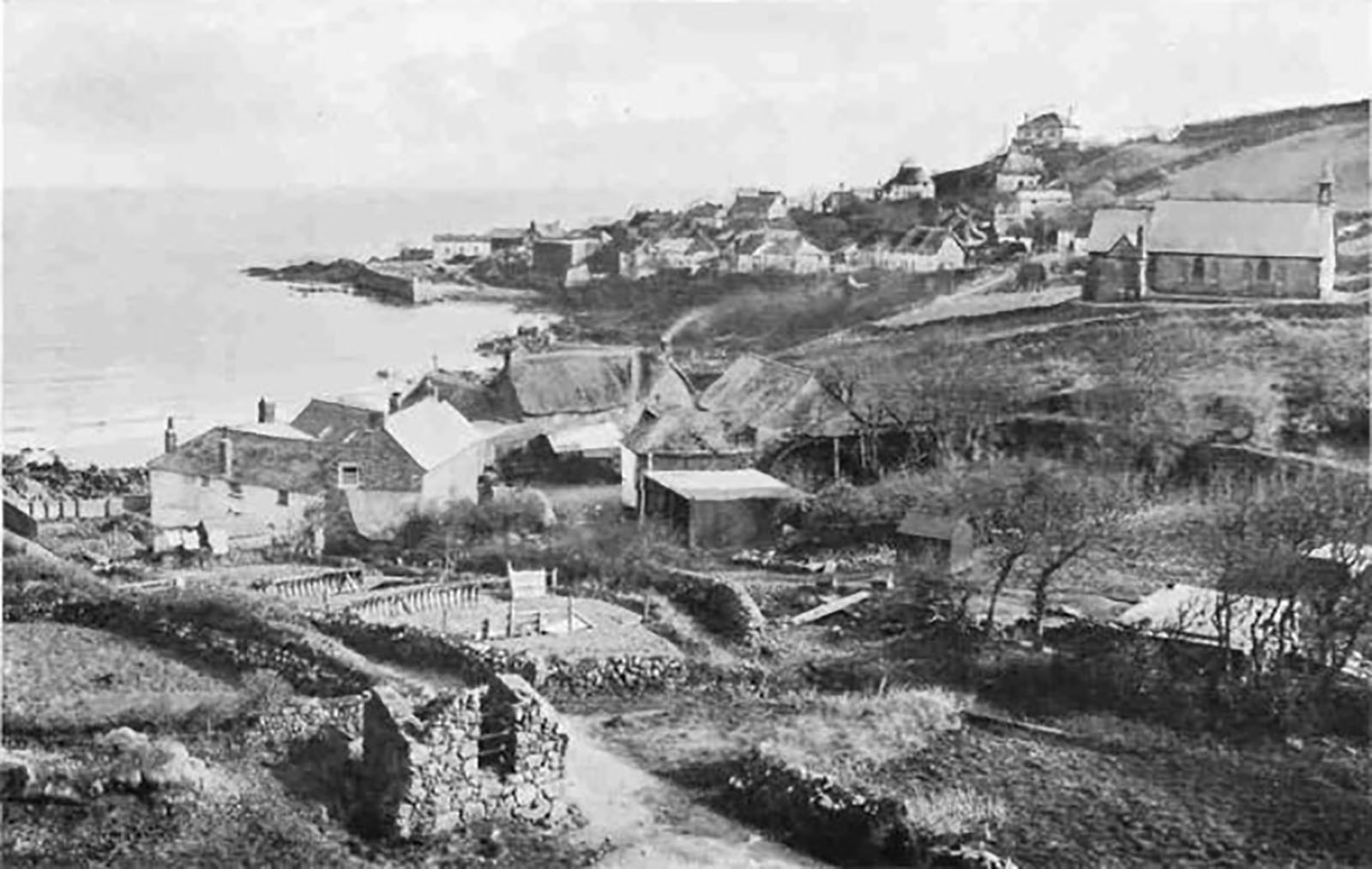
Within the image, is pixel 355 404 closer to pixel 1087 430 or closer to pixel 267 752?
pixel 267 752

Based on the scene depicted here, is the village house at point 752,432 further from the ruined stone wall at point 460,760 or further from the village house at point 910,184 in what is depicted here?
the ruined stone wall at point 460,760

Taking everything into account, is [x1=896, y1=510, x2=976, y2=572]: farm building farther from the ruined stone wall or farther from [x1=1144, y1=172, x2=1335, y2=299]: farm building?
the ruined stone wall

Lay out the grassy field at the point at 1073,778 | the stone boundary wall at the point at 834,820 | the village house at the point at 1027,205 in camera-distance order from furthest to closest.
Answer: the village house at the point at 1027,205 < the grassy field at the point at 1073,778 < the stone boundary wall at the point at 834,820

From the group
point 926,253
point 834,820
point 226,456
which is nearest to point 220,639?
point 226,456

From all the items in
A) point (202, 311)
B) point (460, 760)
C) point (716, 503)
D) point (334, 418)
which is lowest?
point (460, 760)

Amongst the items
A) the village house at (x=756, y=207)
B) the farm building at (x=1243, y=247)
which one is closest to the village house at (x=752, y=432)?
the village house at (x=756, y=207)

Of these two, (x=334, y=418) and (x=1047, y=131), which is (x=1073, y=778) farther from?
(x=334, y=418)
